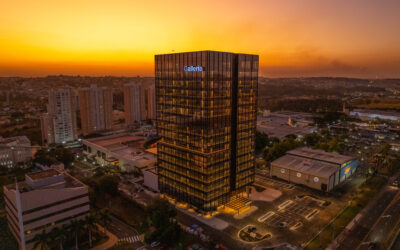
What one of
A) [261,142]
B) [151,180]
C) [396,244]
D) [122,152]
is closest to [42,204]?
[151,180]

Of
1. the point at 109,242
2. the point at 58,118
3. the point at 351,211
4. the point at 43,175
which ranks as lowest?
the point at 109,242

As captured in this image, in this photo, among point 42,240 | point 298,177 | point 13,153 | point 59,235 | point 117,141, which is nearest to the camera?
point 42,240

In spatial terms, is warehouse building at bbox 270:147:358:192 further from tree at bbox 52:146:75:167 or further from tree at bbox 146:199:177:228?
tree at bbox 52:146:75:167

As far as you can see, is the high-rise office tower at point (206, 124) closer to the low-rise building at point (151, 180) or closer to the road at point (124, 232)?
the low-rise building at point (151, 180)

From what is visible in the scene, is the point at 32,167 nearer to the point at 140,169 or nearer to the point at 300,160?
the point at 140,169

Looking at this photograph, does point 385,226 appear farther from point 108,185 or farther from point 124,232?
point 108,185

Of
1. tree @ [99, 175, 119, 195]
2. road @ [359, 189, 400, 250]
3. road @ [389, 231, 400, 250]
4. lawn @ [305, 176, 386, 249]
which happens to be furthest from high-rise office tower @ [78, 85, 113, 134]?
road @ [389, 231, 400, 250]
